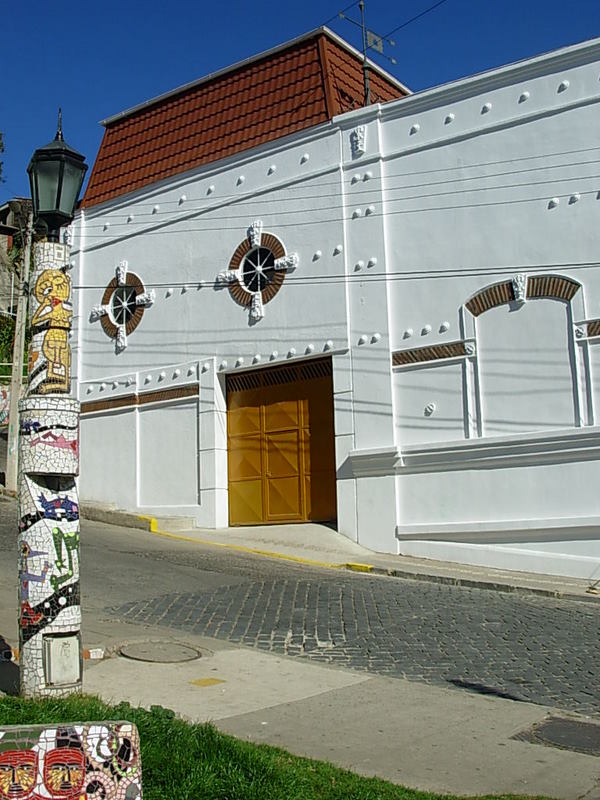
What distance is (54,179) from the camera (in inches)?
279

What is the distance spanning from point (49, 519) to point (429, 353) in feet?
32.6

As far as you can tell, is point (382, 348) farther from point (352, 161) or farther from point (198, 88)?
point (198, 88)

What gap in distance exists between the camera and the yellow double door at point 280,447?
56.1 ft

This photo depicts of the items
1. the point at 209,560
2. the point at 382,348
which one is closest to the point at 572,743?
the point at 209,560

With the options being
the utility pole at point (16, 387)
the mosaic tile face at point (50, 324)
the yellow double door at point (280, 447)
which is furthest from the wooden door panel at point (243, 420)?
the mosaic tile face at point (50, 324)

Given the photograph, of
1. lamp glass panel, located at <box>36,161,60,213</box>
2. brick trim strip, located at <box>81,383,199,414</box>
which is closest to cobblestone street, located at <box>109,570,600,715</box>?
lamp glass panel, located at <box>36,161,60,213</box>

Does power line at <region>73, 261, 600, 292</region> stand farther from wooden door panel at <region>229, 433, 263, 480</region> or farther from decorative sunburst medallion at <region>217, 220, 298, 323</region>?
wooden door panel at <region>229, 433, 263, 480</region>

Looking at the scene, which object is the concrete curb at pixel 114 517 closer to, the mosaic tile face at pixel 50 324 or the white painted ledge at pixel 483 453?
the white painted ledge at pixel 483 453

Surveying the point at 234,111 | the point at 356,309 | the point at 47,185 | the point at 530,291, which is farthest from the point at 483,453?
the point at 234,111

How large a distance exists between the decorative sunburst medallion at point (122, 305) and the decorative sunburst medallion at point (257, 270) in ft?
8.33

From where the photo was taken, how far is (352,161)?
16812 millimetres

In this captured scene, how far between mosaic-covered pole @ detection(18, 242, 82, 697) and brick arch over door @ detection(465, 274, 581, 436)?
30.3 ft

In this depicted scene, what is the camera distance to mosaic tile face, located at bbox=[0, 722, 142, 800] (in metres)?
3.43

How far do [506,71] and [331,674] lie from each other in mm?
11366
